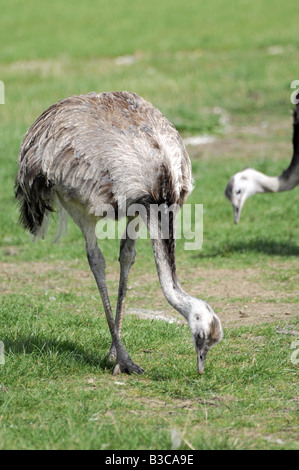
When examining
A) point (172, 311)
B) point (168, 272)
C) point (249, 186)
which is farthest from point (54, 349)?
point (249, 186)

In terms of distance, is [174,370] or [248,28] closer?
[174,370]

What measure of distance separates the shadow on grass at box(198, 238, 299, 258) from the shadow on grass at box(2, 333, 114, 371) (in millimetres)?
3599

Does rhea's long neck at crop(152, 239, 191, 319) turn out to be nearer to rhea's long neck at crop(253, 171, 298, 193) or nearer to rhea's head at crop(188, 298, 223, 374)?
rhea's head at crop(188, 298, 223, 374)

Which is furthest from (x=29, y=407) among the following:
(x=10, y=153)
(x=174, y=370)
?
(x=10, y=153)

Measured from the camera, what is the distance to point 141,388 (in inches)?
216

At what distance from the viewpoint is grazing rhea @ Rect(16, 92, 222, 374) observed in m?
5.46

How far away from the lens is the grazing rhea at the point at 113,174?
5465 mm

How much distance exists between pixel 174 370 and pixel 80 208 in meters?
1.37

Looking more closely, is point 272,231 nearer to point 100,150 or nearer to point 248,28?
point 100,150

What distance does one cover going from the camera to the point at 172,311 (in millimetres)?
7477

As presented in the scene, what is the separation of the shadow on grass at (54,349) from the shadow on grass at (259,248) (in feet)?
11.8

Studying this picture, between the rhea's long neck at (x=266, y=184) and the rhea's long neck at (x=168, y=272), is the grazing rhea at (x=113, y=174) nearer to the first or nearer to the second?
the rhea's long neck at (x=168, y=272)

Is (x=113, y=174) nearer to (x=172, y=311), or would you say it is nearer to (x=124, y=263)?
(x=124, y=263)

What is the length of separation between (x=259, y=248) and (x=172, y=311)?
239 cm
